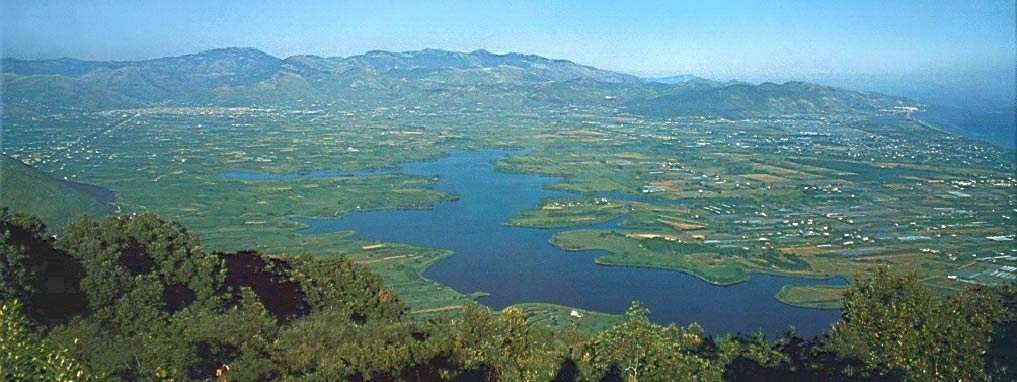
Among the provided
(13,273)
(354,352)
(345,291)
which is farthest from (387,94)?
(354,352)

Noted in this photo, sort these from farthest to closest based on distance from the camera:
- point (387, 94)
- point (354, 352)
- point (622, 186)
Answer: point (387, 94), point (622, 186), point (354, 352)

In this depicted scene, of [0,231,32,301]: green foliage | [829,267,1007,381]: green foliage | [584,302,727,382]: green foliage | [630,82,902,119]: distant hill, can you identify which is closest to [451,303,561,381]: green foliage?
[584,302,727,382]: green foliage

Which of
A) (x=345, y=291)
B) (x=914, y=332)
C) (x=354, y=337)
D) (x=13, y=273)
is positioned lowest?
(x=345, y=291)

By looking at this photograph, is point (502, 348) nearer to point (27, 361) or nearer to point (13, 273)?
point (27, 361)

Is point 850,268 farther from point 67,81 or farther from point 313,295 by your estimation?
point 67,81

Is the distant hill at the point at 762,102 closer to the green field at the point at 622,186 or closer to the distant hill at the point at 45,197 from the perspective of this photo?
the green field at the point at 622,186

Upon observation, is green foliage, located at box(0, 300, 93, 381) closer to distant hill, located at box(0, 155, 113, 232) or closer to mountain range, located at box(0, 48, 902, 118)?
distant hill, located at box(0, 155, 113, 232)
